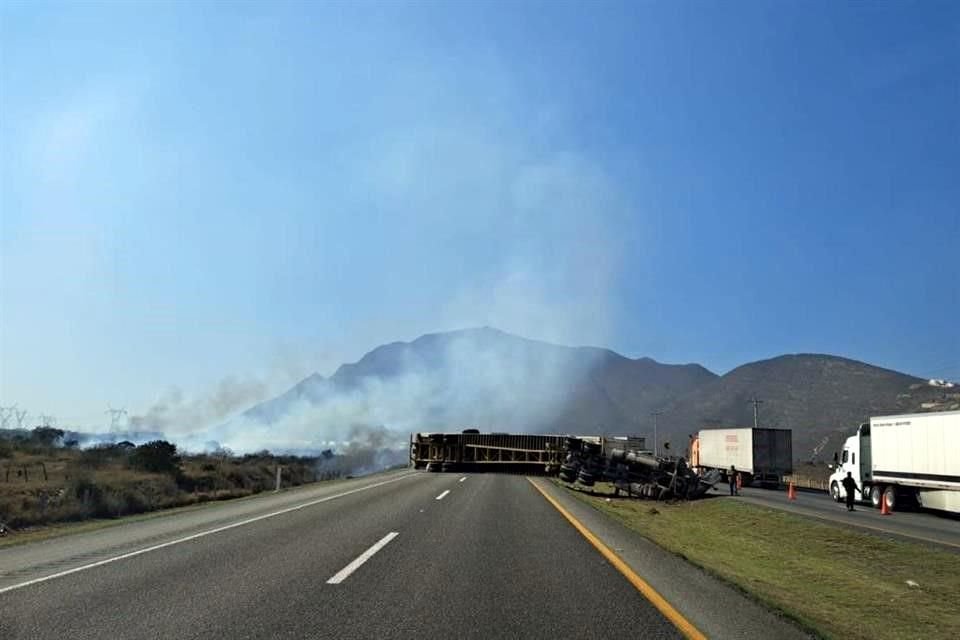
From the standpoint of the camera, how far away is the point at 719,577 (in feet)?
33.0

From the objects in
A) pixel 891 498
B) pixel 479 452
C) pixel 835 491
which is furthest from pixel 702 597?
pixel 479 452

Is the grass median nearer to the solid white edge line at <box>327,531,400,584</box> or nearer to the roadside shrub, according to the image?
the solid white edge line at <box>327,531,400,584</box>

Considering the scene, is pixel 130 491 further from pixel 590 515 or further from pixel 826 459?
pixel 826 459

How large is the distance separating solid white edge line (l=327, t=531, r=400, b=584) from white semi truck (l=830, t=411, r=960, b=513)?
21674mm

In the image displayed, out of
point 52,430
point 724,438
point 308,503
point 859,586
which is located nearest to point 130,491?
point 308,503

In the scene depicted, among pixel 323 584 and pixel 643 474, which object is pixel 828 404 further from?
pixel 323 584

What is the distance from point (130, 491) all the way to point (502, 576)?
22.7 meters

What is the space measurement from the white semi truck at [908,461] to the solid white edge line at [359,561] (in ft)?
71.1

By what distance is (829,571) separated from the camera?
12.7 m

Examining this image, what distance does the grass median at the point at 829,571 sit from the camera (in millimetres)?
8307

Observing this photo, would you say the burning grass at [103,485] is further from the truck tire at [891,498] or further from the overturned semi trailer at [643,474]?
the truck tire at [891,498]

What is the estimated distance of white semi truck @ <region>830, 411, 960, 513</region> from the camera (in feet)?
83.2

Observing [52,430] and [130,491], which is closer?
[130,491]

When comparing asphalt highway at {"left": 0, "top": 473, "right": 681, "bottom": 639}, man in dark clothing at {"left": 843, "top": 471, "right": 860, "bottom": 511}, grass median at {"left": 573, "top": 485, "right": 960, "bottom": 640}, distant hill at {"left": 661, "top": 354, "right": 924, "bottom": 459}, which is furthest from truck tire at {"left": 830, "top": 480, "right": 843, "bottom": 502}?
distant hill at {"left": 661, "top": 354, "right": 924, "bottom": 459}
